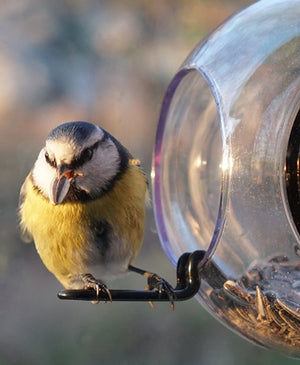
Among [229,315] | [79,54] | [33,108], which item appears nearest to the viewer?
[229,315]

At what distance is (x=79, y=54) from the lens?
3113 millimetres

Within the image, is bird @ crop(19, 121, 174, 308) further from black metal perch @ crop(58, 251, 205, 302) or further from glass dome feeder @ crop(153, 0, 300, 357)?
glass dome feeder @ crop(153, 0, 300, 357)

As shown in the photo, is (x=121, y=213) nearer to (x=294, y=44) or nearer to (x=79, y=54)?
(x=294, y=44)

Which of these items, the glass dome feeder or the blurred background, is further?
the blurred background

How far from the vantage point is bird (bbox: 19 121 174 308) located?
1543 mm

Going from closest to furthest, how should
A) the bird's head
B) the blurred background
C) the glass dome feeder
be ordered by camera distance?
the glass dome feeder
the bird's head
the blurred background

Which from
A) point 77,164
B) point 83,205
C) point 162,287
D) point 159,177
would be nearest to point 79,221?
point 83,205

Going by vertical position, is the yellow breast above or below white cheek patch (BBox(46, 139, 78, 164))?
below

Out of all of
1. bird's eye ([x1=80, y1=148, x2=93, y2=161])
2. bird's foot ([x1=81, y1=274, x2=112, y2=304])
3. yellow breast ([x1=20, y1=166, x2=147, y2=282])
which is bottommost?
bird's foot ([x1=81, y1=274, x2=112, y2=304])

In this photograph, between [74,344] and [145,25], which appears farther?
[145,25]

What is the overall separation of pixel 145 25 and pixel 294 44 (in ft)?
6.11

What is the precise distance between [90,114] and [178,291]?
1591 mm

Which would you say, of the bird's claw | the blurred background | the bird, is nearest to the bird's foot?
the bird

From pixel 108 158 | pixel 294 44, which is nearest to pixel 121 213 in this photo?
pixel 108 158
